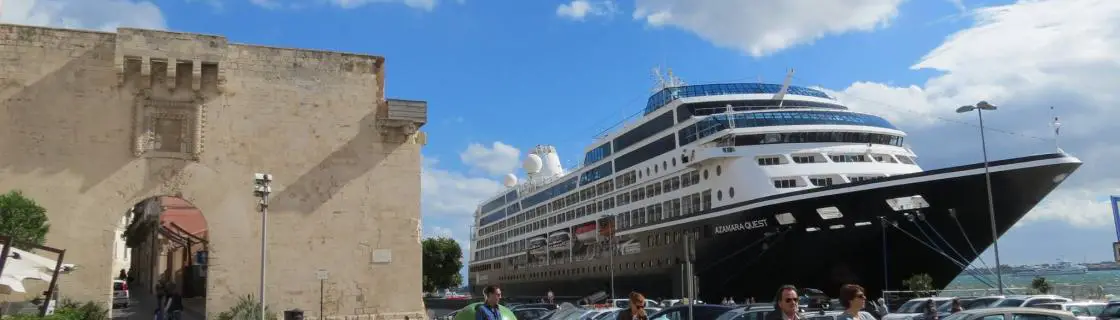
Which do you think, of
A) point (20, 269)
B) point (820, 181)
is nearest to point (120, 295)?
point (20, 269)

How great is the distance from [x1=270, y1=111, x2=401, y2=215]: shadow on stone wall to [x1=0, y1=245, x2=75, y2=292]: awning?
522 cm

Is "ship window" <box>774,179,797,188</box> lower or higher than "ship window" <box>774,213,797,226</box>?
higher

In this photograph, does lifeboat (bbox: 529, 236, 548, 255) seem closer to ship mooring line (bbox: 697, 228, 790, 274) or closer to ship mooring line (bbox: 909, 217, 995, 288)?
ship mooring line (bbox: 697, 228, 790, 274)

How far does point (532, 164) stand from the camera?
59625mm

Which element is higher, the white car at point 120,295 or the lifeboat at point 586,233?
the lifeboat at point 586,233

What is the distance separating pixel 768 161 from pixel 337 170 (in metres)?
17.1

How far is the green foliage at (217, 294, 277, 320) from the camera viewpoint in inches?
652

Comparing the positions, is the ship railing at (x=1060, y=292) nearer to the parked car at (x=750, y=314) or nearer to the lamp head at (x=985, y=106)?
the lamp head at (x=985, y=106)

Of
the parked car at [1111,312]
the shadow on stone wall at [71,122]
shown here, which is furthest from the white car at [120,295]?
the parked car at [1111,312]

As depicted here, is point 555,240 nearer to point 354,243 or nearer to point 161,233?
point 161,233

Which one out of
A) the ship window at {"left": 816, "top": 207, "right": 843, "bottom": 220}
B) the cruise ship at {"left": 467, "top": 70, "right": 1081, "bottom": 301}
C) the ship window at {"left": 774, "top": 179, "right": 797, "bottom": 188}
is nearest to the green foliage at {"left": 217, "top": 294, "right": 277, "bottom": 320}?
the cruise ship at {"left": 467, "top": 70, "right": 1081, "bottom": 301}

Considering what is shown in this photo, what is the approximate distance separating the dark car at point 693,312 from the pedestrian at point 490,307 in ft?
22.2

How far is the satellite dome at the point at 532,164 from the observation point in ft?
196

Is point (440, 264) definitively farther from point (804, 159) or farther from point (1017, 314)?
point (1017, 314)
